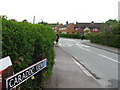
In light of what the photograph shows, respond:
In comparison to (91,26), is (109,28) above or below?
below

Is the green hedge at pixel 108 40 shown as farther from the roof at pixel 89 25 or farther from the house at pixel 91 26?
the roof at pixel 89 25

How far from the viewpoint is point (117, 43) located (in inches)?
803

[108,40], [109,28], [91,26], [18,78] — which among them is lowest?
[18,78]

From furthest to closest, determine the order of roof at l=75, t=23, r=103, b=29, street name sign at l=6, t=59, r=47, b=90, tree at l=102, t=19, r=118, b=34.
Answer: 1. roof at l=75, t=23, r=103, b=29
2. tree at l=102, t=19, r=118, b=34
3. street name sign at l=6, t=59, r=47, b=90

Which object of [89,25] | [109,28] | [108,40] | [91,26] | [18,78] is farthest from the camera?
[89,25]

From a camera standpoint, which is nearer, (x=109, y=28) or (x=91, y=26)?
(x=109, y=28)

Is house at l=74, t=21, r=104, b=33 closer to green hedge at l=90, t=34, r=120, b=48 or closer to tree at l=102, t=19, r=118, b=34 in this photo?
tree at l=102, t=19, r=118, b=34

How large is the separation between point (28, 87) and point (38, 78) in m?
0.60

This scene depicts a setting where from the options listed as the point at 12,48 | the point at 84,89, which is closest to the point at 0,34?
the point at 12,48

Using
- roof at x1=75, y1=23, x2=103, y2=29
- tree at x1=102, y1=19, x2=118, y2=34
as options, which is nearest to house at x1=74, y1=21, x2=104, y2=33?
roof at x1=75, y1=23, x2=103, y2=29

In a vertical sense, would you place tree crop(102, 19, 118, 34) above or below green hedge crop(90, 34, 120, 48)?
above

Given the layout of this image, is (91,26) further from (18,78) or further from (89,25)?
(18,78)

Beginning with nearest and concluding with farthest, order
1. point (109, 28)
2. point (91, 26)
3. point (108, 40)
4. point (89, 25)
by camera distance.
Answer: point (108, 40)
point (109, 28)
point (91, 26)
point (89, 25)

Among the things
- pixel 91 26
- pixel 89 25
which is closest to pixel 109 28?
pixel 91 26
